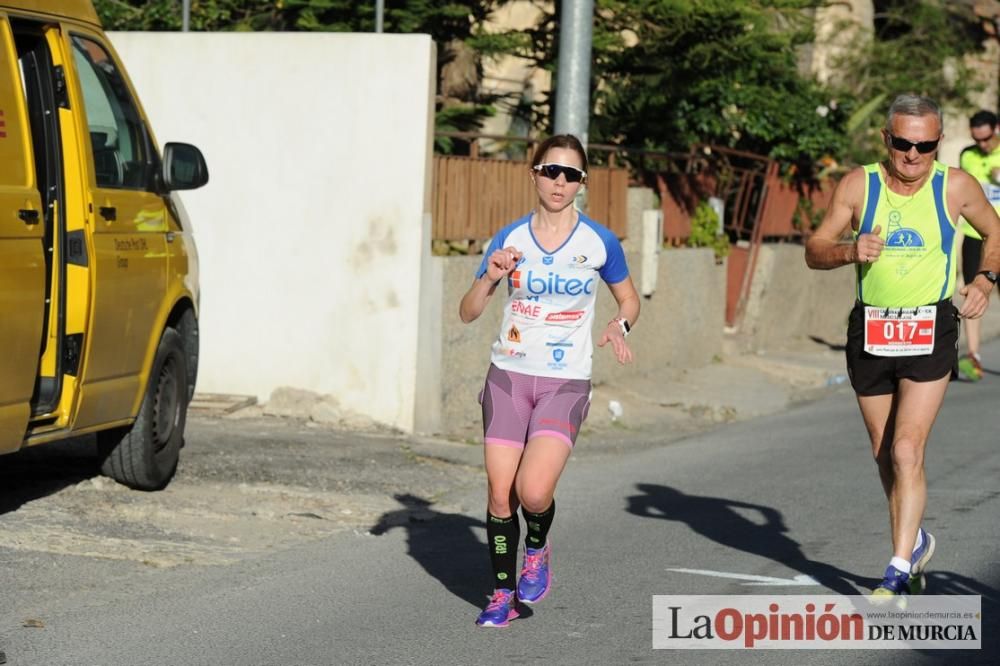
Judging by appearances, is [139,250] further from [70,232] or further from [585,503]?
[585,503]

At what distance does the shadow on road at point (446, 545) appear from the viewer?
687 cm

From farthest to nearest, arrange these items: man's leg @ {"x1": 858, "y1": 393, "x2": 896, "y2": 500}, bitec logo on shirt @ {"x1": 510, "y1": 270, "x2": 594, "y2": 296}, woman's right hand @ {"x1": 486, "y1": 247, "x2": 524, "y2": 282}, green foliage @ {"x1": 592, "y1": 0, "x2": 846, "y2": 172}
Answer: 1. green foliage @ {"x1": 592, "y1": 0, "x2": 846, "y2": 172}
2. man's leg @ {"x1": 858, "y1": 393, "x2": 896, "y2": 500}
3. bitec logo on shirt @ {"x1": 510, "y1": 270, "x2": 594, "y2": 296}
4. woman's right hand @ {"x1": 486, "y1": 247, "x2": 524, "y2": 282}

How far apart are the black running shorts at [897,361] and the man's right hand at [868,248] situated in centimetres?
36

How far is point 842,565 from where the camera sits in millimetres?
7316

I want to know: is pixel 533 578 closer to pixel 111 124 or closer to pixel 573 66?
pixel 111 124

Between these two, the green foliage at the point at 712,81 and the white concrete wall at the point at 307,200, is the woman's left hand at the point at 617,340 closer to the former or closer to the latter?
the white concrete wall at the point at 307,200

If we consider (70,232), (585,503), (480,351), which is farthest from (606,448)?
(70,232)

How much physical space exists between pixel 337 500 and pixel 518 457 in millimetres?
2942

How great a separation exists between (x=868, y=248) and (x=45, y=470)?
4916mm

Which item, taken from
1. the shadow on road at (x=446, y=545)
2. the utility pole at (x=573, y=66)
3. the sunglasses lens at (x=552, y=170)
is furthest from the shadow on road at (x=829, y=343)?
the sunglasses lens at (x=552, y=170)

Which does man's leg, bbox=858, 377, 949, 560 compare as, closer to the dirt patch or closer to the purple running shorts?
the purple running shorts

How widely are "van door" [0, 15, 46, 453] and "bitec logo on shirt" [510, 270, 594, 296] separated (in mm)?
2164

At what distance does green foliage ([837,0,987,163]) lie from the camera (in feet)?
75.6

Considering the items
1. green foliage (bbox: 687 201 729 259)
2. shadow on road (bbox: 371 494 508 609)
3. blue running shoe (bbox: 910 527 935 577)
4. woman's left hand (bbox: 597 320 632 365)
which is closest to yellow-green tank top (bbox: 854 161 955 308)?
blue running shoe (bbox: 910 527 935 577)
